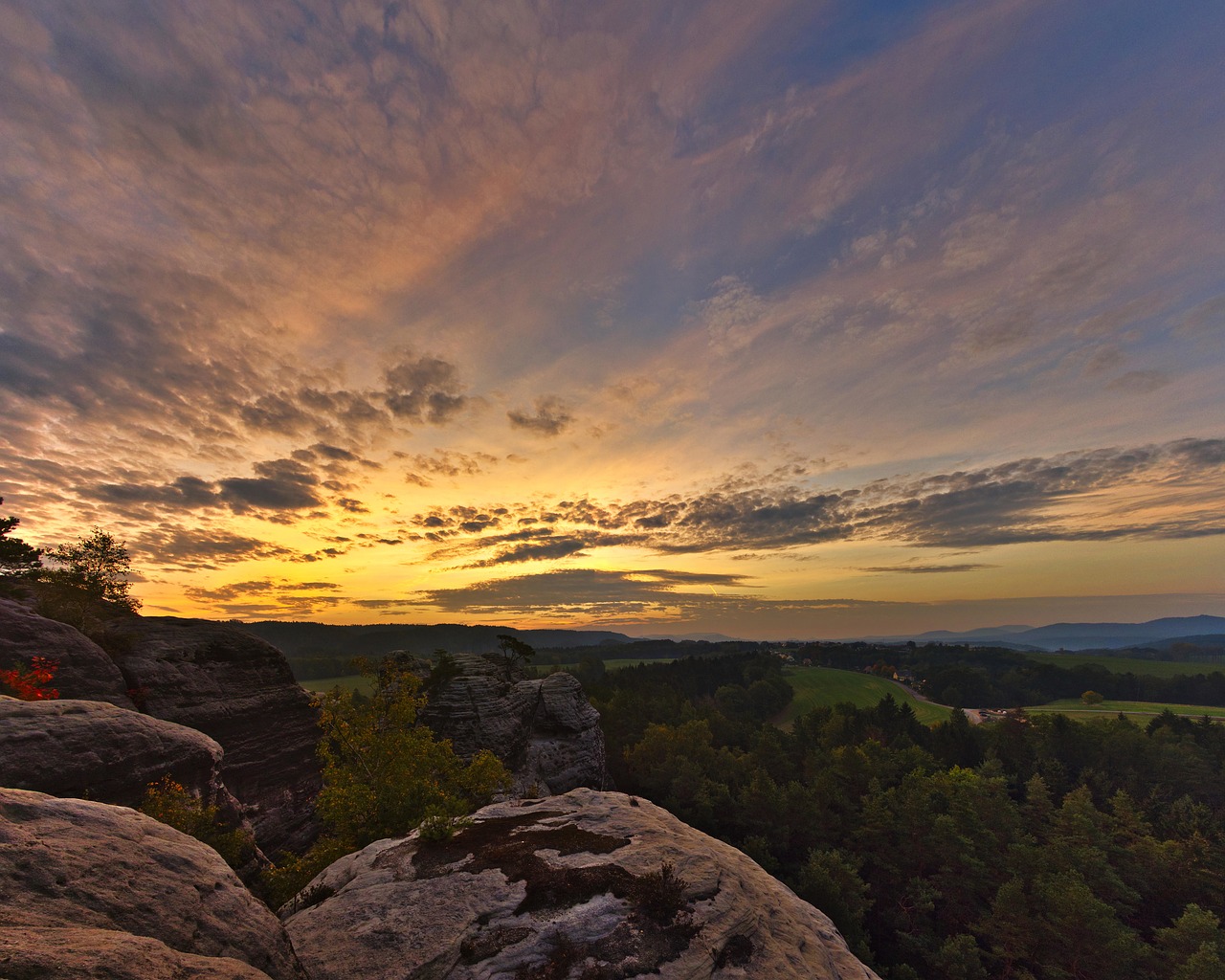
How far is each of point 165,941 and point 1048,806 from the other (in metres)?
92.6

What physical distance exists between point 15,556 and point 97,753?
3168 cm

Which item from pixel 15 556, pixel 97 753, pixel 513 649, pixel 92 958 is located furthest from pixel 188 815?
pixel 513 649

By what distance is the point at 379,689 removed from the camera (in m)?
37.7

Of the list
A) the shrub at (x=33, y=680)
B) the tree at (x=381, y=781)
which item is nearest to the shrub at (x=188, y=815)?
the tree at (x=381, y=781)

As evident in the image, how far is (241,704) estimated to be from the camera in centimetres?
4025

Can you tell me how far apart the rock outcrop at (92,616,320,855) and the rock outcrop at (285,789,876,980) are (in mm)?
27775

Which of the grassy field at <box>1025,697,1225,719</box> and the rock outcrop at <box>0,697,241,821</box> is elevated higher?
the rock outcrop at <box>0,697,241,821</box>

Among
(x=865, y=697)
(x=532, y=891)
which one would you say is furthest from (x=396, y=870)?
(x=865, y=697)

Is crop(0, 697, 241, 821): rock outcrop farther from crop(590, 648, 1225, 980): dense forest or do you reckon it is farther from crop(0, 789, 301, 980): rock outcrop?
crop(590, 648, 1225, 980): dense forest

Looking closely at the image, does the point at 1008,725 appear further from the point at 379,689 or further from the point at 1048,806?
the point at 379,689

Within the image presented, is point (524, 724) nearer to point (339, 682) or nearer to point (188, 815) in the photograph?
point (188, 815)

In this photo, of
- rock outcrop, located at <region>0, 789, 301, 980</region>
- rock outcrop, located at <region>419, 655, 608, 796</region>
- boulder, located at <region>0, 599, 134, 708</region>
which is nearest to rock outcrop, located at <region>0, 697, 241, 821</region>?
rock outcrop, located at <region>0, 789, 301, 980</region>

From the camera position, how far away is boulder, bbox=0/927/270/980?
261 inches

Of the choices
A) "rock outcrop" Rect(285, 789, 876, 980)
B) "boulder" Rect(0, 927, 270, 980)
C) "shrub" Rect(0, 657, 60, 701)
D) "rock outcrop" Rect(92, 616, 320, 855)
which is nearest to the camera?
"boulder" Rect(0, 927, 270, 980)
